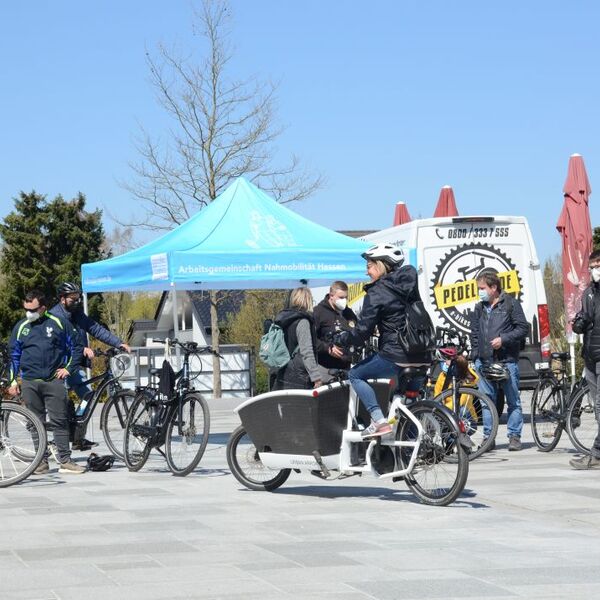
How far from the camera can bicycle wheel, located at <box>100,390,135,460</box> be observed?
1257cm

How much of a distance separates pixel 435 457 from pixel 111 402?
4.60 m

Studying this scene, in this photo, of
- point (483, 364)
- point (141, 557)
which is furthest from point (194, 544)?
point (483, 364)

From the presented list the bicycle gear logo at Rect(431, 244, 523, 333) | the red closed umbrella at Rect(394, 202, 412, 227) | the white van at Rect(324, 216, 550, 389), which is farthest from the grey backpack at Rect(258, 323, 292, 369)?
the red closed umbrella at Rect(394, 202, 412, 227)

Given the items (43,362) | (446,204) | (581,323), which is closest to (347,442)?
(581,323)

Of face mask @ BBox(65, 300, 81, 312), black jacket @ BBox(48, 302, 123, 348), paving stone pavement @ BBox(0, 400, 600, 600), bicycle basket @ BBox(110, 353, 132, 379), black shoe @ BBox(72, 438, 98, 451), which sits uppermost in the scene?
face mask @ BBox(65, 300, 81, 312)

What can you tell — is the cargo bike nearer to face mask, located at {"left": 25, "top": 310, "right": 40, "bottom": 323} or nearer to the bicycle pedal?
the bicycle pedal

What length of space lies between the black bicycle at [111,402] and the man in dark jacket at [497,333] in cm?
352

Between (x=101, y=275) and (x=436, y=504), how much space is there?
6790mm

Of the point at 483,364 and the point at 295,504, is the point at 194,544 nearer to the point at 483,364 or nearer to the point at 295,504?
the point at 295,504

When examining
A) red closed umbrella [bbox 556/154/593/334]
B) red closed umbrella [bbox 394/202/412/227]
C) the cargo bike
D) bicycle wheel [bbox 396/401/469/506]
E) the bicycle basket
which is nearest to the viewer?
bicycle wheel [bbox 396/401/469/506]

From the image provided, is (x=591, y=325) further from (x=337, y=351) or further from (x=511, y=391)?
(x=337, y=351)

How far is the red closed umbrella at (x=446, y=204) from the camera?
67.0 ft

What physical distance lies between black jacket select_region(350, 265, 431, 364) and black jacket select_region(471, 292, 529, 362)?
3.73m

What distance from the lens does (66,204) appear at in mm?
56969
